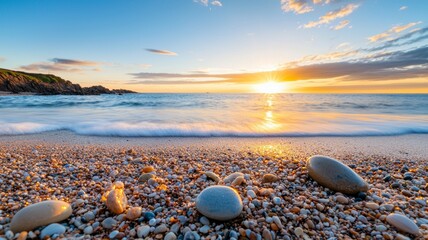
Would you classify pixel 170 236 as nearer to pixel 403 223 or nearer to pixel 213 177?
pixel 213 177

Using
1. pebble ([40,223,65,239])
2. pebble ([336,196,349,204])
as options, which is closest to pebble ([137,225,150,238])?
pebble ([40,223,65,239])

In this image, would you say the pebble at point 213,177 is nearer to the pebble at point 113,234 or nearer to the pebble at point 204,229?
the pebble at point 204,229

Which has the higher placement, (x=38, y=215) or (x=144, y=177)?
(x=38, y=215)

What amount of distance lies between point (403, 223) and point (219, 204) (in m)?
1.62

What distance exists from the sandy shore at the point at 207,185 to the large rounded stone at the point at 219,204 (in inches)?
2.9

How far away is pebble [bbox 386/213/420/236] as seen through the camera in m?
1.80

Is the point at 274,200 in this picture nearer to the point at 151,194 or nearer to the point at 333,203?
the point at 333,203

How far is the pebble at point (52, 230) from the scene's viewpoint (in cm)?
171

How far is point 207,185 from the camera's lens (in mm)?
2693

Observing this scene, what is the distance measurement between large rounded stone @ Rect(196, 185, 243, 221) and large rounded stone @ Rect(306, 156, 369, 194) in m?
1.29

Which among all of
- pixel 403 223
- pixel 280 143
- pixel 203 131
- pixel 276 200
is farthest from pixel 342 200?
pixel 203 131

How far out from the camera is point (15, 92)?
128ft

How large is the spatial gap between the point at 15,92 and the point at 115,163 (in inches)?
1973

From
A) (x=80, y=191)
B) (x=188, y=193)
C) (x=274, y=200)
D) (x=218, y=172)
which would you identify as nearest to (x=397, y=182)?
(x=274, y=200)
